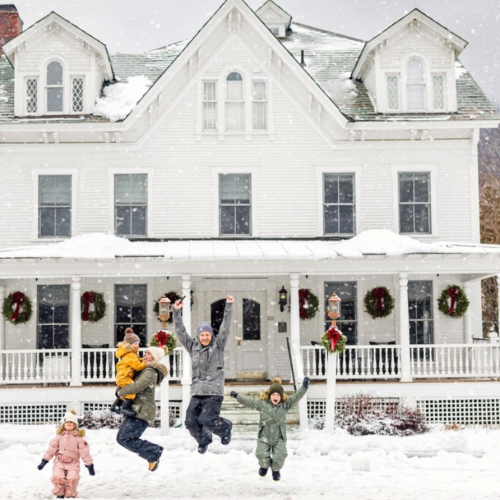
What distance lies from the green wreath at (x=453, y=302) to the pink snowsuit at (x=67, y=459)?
11.0 m

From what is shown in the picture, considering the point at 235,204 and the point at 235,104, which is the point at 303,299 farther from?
the point at 235,104

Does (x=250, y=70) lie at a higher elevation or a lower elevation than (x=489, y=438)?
higher

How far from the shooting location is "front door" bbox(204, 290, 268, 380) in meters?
18.5

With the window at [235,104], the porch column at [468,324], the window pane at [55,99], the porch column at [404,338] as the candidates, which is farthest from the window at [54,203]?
the porch column at [468,324]

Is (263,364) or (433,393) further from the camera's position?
(263,364)

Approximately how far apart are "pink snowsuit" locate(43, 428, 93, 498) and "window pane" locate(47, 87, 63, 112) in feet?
36.5

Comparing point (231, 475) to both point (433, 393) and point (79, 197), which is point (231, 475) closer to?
point (433, 393)

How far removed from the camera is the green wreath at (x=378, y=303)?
18.1 m

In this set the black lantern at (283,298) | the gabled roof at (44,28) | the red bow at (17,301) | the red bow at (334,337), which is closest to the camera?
the red bow at (334,337)

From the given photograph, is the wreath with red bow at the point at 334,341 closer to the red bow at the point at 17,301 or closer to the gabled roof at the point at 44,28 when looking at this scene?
the red bow at the point at 17,301

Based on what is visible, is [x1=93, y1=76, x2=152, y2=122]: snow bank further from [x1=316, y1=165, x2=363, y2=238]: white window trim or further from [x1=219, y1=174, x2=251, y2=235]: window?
[x1=316, y1=165, x2=363, y2=238]: white window trim

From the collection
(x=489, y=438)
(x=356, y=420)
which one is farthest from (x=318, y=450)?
(x=489, y=438)

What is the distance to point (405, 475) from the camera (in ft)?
35.9

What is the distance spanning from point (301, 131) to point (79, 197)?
A: 579cm
